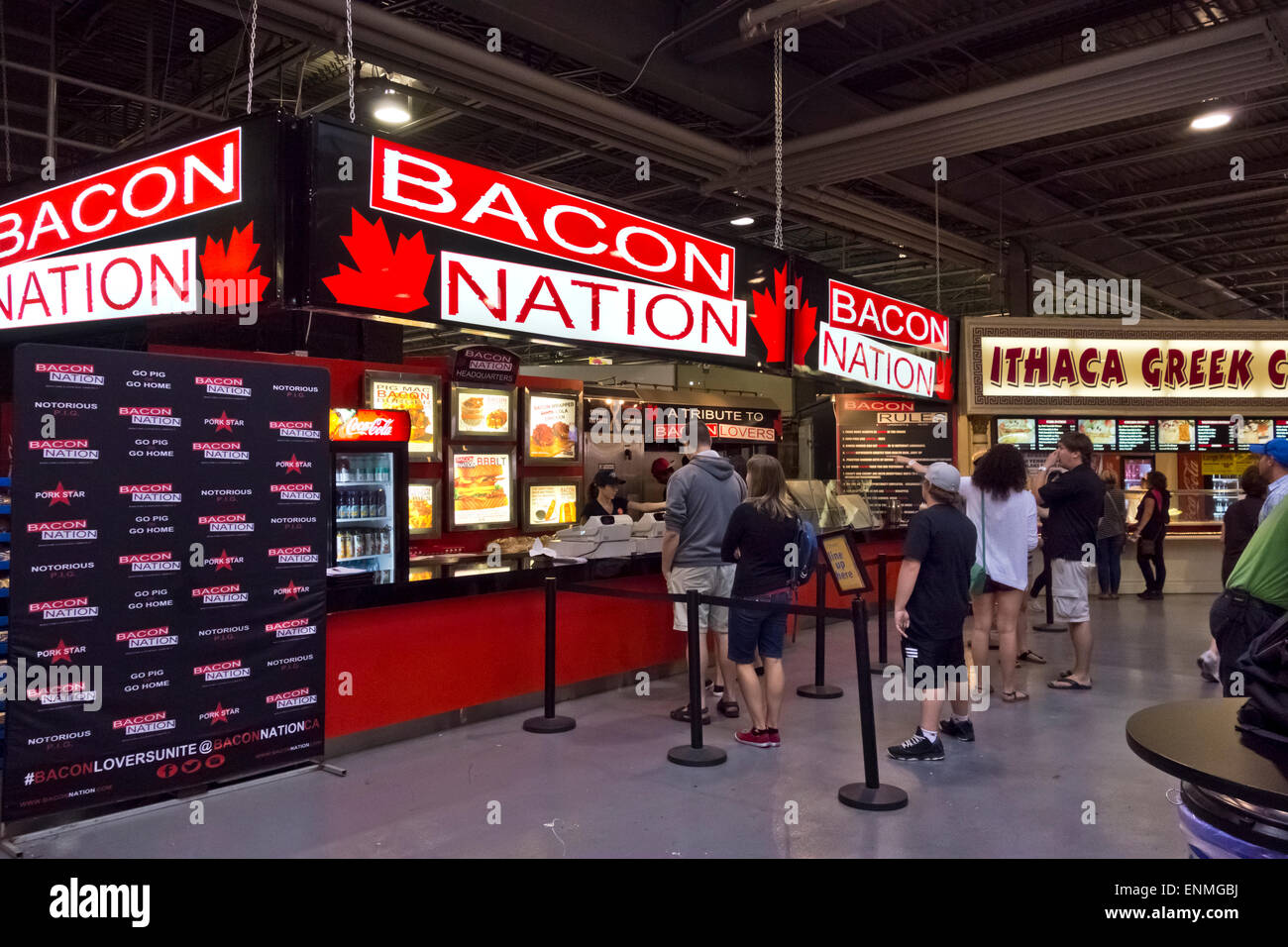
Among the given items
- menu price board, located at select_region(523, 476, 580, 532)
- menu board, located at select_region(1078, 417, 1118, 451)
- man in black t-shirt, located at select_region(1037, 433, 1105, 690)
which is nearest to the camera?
man in black t-shirt, located at select_region(1037, 433, 1105, 690)

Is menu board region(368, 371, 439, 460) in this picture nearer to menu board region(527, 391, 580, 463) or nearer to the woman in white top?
menu board region(527, 391, 580, 463)

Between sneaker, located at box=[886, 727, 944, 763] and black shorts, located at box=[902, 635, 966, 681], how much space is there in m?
0.38

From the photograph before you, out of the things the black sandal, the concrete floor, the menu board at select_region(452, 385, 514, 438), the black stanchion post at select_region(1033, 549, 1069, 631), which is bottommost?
the concrete floor

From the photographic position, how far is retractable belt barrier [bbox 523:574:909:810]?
14.0 feet

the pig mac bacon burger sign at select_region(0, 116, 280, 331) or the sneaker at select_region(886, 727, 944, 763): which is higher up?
the pig mac bacon burger sign at select_region(0, 116, 280, 331)

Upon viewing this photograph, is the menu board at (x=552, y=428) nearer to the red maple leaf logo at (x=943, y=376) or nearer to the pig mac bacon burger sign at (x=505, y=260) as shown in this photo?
the red maple leaf logo at (x=943, y=376)

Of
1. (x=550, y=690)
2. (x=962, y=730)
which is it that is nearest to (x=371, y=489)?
(x=550, y=690)

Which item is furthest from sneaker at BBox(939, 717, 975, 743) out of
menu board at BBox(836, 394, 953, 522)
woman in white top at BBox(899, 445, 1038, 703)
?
menu board at BBox(836, 394, 953, 522)

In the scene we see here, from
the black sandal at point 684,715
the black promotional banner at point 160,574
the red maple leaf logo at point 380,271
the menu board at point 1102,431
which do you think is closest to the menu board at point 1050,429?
the menu board at point 1102,431

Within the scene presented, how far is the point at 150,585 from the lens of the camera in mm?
4066

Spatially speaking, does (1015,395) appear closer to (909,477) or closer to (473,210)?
(909,477)

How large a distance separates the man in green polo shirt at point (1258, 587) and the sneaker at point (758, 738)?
237 cm

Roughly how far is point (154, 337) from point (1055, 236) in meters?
11.2

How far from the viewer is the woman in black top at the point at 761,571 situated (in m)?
5.09
